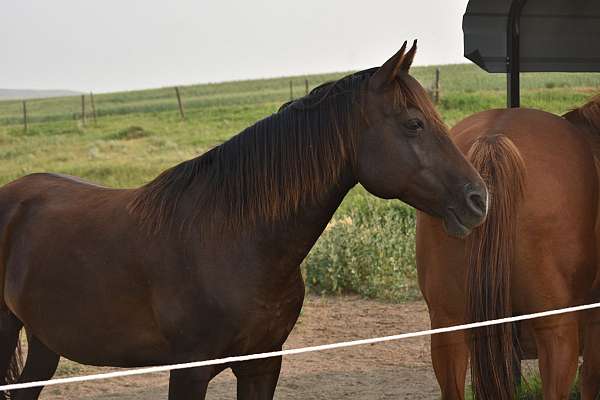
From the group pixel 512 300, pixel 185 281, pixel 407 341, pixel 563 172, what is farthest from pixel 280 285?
pixel 407 341

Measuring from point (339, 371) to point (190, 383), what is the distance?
3293 millimetres

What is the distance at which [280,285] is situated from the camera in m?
3.45

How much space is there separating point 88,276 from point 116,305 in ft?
0.65

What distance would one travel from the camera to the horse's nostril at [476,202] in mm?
3270

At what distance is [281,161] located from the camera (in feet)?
11.2

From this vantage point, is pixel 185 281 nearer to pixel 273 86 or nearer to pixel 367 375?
pixel 367 375

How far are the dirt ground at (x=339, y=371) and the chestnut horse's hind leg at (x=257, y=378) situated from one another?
2.28 m

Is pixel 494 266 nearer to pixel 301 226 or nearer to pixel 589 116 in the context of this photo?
pixel 301 226

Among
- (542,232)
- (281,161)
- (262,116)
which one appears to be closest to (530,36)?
(542,232)

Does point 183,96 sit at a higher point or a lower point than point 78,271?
lower

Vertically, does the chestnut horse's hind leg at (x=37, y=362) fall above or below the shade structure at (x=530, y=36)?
below

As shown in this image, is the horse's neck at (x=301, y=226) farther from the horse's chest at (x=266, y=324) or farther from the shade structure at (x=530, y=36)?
the shade structure at (x=530, y=36)

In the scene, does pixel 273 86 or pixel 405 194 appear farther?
pixel 273 86

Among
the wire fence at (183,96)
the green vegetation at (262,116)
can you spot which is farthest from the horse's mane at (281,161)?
the wire fence at (183,96)
